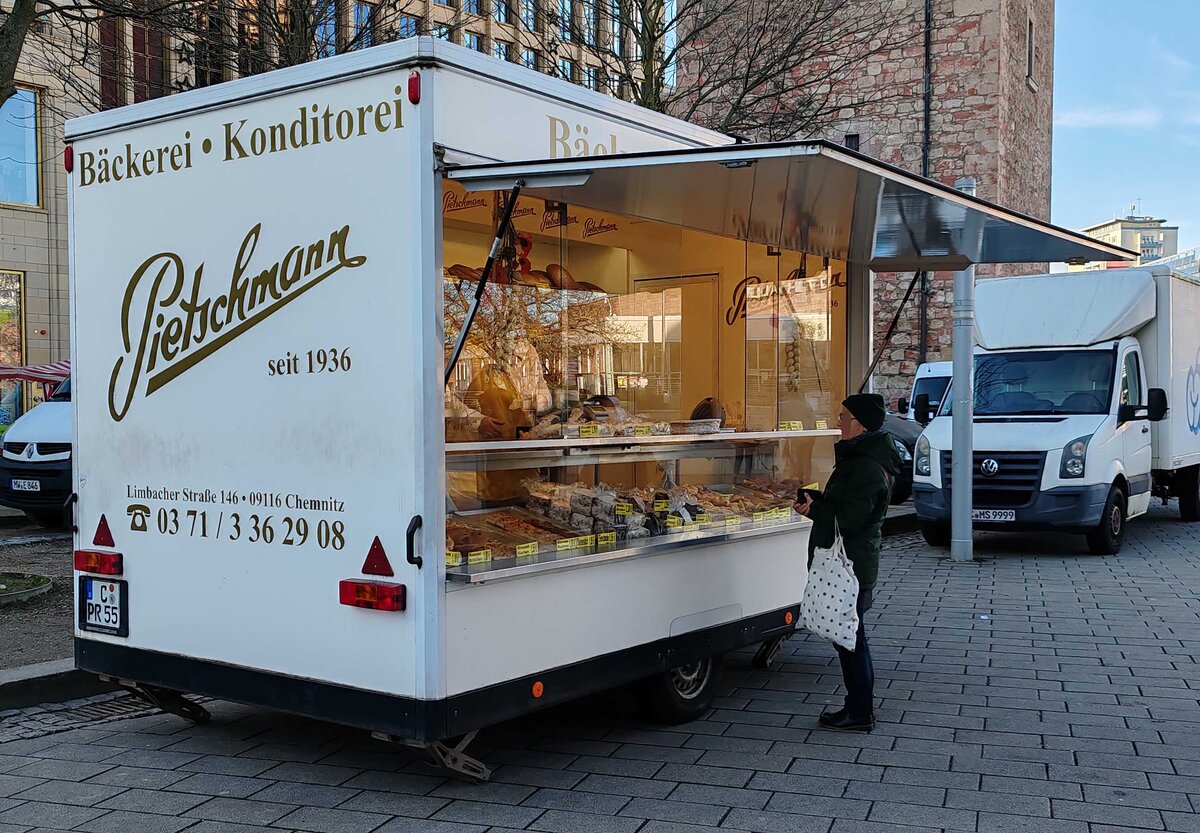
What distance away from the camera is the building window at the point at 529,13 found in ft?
45.8

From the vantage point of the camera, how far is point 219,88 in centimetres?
501

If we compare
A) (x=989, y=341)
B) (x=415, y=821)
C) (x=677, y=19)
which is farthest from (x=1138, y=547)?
(x=415, y=821)

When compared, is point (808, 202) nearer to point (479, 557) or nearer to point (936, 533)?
point (479, 557)

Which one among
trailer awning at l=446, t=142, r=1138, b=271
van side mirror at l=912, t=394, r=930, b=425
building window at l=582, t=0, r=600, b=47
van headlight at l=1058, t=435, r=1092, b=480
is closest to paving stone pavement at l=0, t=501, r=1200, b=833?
trailer awning at l=446, t=142, r=1138, b=271

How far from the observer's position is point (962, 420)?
1193cm

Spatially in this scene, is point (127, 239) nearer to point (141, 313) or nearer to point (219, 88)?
point (141, 313)

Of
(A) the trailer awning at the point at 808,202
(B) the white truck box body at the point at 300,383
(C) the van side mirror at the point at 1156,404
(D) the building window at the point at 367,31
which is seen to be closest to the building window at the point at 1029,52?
(C) the van side mirror at the point at 1156,404

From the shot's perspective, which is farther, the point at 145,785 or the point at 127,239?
the point at 127,239

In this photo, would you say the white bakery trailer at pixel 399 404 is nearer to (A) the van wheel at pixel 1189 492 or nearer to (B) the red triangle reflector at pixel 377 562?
(B) the red triangle reflector at pixel 377 562

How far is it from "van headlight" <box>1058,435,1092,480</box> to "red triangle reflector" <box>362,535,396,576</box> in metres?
9.51

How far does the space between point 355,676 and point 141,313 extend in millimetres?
1956

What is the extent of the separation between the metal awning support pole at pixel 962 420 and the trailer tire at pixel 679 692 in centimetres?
660

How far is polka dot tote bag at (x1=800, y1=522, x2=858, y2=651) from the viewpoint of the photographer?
18.7ft

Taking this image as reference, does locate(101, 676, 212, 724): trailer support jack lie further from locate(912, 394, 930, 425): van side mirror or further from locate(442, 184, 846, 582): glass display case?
locate(912, 394, 930, 425): van side mirror
